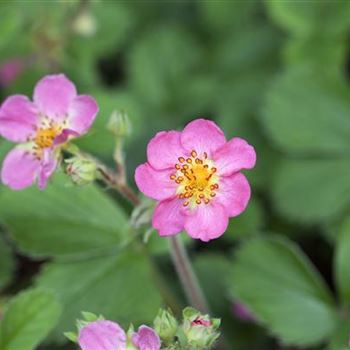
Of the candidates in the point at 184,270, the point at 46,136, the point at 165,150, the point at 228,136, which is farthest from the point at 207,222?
the point at 228,136

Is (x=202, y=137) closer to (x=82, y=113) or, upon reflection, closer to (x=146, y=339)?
(x=82, y=113)

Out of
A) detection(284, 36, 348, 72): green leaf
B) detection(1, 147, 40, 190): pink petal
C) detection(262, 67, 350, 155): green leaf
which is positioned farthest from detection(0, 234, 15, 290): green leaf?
detection(284, 36, 348, 72): green leaf

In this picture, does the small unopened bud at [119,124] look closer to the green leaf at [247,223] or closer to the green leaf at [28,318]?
the green leaf at [28,318]

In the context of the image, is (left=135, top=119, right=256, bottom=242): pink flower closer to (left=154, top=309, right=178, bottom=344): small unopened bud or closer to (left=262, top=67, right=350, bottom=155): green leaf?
(left=154, top=309, right=178, bottom=344): small unopened bud

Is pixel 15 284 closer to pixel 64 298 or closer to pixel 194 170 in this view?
pixel 64 298

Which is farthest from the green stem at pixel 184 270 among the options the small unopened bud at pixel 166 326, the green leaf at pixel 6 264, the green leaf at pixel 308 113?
the green leaf at pixel 308 113

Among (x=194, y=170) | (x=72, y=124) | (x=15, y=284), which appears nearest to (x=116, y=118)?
(x=72, y=124)
